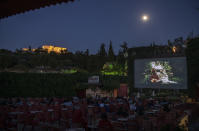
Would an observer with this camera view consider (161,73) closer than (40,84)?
No

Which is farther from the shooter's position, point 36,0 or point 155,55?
point 155,55

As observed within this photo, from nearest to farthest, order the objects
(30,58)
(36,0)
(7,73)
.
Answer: (36,0) → (7,73) → (30,58)

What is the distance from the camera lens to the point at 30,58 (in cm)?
Answer: 4278

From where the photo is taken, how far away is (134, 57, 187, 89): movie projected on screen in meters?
23.7

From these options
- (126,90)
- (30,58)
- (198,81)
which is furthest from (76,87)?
(30,58)

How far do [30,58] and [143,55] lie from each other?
2468cm

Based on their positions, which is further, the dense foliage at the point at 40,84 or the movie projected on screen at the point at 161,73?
the movie projected on screen at the point at 161,73

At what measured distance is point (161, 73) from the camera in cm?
2489

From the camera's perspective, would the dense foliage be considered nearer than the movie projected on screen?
Yes

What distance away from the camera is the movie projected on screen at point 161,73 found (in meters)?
23.7

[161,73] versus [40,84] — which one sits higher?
[161,73]

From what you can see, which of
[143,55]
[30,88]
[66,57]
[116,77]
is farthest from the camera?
[66,57]

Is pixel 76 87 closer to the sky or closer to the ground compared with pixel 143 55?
closer to the ground

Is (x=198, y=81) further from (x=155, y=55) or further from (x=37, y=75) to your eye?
(x=37, y=75)
